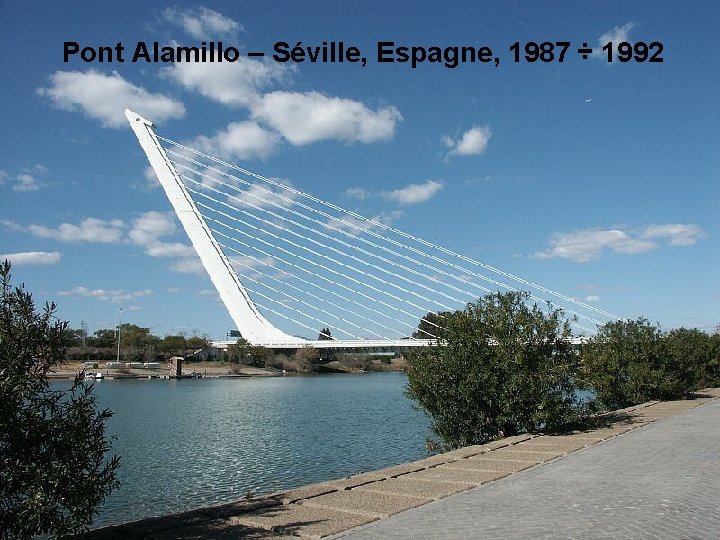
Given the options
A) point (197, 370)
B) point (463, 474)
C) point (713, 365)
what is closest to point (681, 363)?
point (713, 365)

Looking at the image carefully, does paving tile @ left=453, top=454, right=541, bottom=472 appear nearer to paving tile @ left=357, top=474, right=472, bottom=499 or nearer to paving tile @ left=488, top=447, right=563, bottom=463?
paving tile @ left=488, top=447, right=563, bottom=463

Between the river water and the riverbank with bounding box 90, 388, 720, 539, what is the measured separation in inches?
182

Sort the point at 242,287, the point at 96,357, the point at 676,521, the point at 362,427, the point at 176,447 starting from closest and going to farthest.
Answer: the point at 676,521
the point at 176,447
the point at 362,427
the point at 242,287
the point at 96,357

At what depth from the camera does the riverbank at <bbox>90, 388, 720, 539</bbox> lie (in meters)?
6.07

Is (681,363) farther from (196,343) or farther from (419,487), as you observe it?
(196,343)

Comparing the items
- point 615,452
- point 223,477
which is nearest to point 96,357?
point 223,477

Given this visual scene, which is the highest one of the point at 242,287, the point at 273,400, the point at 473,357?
the point at 242,287

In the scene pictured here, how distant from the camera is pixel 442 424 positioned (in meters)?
13.7

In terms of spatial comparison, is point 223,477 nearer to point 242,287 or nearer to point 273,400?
point 273,400

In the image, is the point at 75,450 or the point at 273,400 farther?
the point at 273,400

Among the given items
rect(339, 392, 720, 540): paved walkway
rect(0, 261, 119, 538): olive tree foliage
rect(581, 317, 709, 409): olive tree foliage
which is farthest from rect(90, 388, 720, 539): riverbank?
rect(581, 317, 709, 409): olive tree foliage

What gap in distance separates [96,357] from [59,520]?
323 ft

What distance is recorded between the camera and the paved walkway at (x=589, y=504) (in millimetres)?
5746

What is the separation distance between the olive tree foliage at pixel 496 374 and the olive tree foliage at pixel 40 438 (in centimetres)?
852
